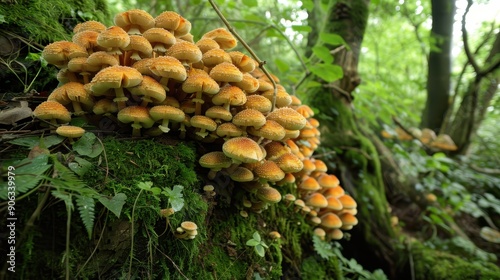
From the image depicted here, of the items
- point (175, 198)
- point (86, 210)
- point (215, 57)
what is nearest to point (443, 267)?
point (175, 198)

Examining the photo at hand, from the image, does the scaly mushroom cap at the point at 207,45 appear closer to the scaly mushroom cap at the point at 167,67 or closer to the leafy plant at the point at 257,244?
the scaly mushroom cap at the point at 167,67

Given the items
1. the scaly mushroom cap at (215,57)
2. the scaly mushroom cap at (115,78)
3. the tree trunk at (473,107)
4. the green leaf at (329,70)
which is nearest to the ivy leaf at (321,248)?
the green leaf at (329,70)

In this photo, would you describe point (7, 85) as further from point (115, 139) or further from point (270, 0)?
point (270, 0)

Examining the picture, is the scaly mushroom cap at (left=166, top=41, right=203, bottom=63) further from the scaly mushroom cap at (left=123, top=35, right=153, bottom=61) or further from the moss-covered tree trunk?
the moss-covered tree trunk

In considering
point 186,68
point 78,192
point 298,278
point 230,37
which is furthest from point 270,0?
point 78,192

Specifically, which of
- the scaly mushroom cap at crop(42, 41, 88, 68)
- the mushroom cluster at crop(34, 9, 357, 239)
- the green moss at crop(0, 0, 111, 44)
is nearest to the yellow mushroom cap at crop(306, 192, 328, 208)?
the mushroom cluster at crop(34, 9, 357, 239)

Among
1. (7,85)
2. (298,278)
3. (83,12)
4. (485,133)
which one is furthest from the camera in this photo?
(485,133)

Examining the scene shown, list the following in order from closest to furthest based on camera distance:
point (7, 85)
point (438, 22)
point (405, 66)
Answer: point (7, 85) < point (438, 22) < point (405, 66)
